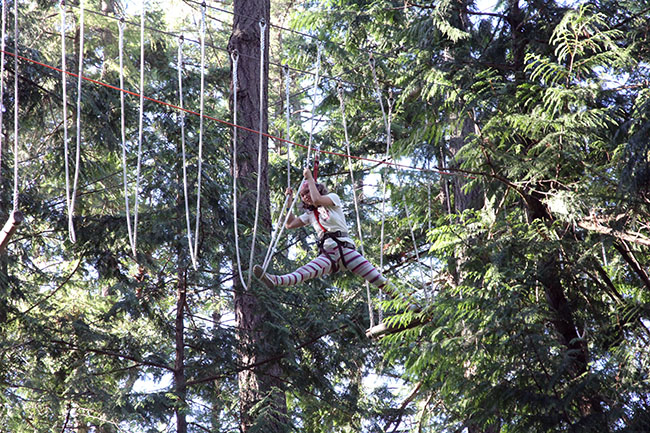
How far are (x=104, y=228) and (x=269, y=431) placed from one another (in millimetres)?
2958

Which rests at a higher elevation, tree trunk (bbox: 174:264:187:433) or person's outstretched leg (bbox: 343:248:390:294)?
tree trunk (bbox: 174:264:187:433)

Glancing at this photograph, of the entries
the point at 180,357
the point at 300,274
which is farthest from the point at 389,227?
the point at 300,274

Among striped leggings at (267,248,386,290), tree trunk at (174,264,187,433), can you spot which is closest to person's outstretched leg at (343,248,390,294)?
striped leggings at (267,248,386,290)

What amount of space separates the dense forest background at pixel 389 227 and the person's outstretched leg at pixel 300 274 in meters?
0.80

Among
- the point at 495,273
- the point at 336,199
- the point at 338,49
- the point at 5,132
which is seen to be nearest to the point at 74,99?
the point at 5,132

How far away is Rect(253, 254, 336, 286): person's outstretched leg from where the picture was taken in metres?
5.62

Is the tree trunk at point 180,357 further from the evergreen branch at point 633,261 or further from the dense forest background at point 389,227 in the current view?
the evergreen branch at point 633,261

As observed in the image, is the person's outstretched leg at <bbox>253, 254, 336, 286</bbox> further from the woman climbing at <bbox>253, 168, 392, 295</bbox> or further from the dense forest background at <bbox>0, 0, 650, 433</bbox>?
the dense forest background at <bbox>0, 0, 650, 433</bbox>

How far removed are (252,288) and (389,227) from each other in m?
3.27

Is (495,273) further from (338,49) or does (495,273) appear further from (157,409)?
(338,49)

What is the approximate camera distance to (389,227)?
11.0 metres

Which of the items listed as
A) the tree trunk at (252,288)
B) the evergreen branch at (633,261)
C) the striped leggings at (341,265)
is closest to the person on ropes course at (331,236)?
the striped leggings at (341,265)

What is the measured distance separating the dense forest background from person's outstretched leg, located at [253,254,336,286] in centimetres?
80

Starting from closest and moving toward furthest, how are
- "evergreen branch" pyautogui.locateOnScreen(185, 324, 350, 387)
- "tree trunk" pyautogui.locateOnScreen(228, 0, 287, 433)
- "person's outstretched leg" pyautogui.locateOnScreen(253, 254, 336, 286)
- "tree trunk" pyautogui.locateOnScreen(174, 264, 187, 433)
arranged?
"person's outstretched leg" pyautogui.locateOnScreen(253, 254, 336, 286)
"tree trunk" pyautogui.locateOnScreen(174, 264, 187, 433)
"evergreen branch" pyautogui.locateOnScreen(185, 324, 350, 387)
"tree trunk" pyautogui.locateOnScreen(228, 0, 287, 433)
